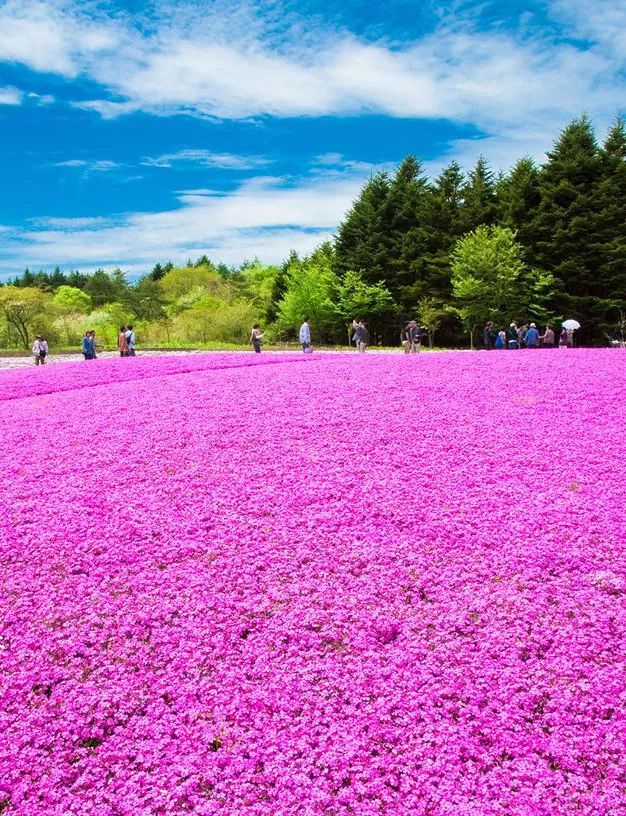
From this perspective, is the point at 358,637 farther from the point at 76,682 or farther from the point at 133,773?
the point at 76,682

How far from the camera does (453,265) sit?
182 feet

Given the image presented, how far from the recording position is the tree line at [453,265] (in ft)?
172

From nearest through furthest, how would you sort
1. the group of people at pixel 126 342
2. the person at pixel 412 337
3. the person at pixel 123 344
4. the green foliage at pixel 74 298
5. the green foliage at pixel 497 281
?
1. the person at pixel 123 344
2. the group of people at pixel 126 342
3. the person at pixel 412 337
4. the green foliage at pixel 497 281
5. the green foliage at pixel 74 298

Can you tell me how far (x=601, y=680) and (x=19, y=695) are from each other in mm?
5297

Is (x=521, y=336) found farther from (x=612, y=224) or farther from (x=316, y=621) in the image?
(x=316, y=621)

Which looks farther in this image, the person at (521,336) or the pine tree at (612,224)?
the pine tree at (612,224)

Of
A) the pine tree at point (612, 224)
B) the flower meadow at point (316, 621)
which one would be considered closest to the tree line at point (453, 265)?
the pine tree at point (612, 224)

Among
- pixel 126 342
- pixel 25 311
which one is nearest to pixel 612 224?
pixel 126 342

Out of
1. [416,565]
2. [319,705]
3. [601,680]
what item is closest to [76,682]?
[319,705]

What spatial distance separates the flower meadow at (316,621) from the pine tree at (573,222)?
46.6 metres

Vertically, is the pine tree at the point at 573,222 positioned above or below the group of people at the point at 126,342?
above

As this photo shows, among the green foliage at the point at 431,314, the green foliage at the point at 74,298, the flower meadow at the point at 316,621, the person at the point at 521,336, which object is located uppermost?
the green foliage at the point at 74,298

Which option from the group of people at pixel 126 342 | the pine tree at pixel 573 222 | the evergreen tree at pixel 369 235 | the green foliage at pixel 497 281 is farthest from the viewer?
the evergreen tree at pixel 369 235

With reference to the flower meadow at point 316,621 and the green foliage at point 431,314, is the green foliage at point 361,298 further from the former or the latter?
the flower meadow at point 316,621
